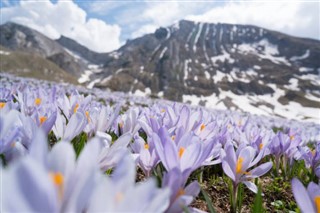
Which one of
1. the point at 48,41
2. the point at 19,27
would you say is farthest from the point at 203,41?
the point at 19,27

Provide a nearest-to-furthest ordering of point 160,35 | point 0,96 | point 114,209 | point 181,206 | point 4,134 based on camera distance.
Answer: point 114,209, point 181,206, point 4,134, point 0,96, point 160,35

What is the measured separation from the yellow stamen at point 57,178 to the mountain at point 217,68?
3301 inches

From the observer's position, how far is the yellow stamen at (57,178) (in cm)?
80

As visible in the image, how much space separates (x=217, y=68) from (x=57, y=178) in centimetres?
12929

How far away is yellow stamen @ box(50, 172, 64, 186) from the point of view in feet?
2.63

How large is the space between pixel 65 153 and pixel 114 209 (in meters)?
0.19

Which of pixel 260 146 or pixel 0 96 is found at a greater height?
pixel 0 96

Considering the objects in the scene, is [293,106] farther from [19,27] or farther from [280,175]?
[19,27]

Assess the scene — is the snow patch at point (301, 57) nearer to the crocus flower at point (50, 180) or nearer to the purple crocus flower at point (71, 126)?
the purple crocus flower at point (71, 126)

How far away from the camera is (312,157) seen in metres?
2.56

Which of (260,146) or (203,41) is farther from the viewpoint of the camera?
(203,41)

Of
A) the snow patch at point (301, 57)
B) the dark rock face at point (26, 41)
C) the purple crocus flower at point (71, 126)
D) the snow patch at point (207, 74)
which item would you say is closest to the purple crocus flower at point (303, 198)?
the purple crocus flower at point (71, 126)

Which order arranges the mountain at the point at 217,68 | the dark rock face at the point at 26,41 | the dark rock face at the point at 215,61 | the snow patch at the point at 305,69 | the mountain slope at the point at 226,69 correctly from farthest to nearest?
the dark rock face at the point at 26,41, the snow patch at the point at 305,69, the dark rock face at the point at 215,61, the mountain at the point at 217,68, the mountain slope at the point at 226,69

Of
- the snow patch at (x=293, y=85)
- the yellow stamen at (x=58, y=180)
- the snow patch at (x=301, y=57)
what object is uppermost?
the snow patch at (x=301, y=57)
